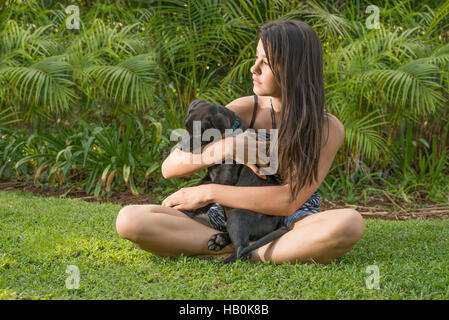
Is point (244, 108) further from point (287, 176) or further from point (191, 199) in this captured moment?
point (191, 199)

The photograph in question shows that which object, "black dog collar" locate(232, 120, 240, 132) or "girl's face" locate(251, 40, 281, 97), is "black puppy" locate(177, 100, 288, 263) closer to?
"black dog collar" locate(232, 120, 240, 132)

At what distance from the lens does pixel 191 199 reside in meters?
2.95

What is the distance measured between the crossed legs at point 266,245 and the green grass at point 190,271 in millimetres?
71

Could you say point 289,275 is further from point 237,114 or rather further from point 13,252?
point 13,252

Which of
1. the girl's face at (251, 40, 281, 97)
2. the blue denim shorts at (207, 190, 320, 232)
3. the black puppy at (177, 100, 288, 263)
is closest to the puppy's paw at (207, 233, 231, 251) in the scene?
the black puppy at (177, 100, 288, 263)

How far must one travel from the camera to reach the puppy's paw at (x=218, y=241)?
2.99m

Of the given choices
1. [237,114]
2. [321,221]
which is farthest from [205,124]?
[321,221]

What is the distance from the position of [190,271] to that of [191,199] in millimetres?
422

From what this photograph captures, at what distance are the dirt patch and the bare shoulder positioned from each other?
234 centimetres

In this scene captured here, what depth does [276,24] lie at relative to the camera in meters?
2.74

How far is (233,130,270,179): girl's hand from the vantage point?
2.69m

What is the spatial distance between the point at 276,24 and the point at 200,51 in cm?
339

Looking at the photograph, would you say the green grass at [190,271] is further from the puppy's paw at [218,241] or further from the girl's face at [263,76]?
the girl's face at [263,76]

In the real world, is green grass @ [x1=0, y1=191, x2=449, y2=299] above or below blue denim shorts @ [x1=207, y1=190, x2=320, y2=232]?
below
